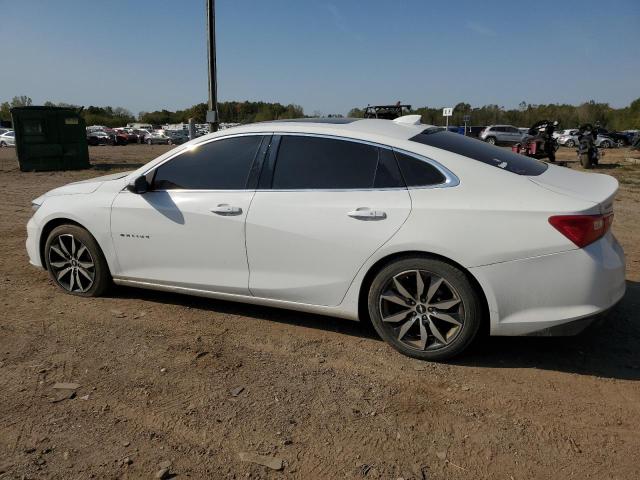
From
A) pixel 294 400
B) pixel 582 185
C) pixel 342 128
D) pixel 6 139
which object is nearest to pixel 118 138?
pixel 6 139

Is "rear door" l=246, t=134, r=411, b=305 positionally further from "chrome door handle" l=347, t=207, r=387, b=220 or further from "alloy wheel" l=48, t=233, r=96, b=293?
"alloy wheel" l=48, t=233, r=96, b=293

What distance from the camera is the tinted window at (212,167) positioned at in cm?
397

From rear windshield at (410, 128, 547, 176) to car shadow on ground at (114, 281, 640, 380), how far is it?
1.23 meters

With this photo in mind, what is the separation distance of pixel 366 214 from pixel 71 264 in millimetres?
2842

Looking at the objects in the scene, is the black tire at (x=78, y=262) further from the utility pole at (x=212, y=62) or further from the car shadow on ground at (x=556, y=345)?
the utility pole at (x=212, y=62)


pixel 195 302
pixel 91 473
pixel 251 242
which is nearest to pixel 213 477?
pixel 91 473

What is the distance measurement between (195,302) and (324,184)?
5.78 ft

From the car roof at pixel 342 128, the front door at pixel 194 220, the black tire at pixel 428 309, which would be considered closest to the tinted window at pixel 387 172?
the car roof at pixel 342 128

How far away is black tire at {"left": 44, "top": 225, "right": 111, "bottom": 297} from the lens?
451cm

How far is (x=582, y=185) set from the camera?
345cm

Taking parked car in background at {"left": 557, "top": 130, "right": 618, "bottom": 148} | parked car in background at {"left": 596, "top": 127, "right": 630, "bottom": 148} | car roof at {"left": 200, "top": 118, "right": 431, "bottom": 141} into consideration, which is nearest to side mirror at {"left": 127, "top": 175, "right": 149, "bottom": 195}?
car roof at {"left": 200, "top": 118, "right": 431, "bottom": 141}

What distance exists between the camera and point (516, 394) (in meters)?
3.08

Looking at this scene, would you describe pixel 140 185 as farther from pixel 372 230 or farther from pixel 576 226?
pixel 576 226

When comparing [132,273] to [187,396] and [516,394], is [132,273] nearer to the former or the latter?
[187,396]
